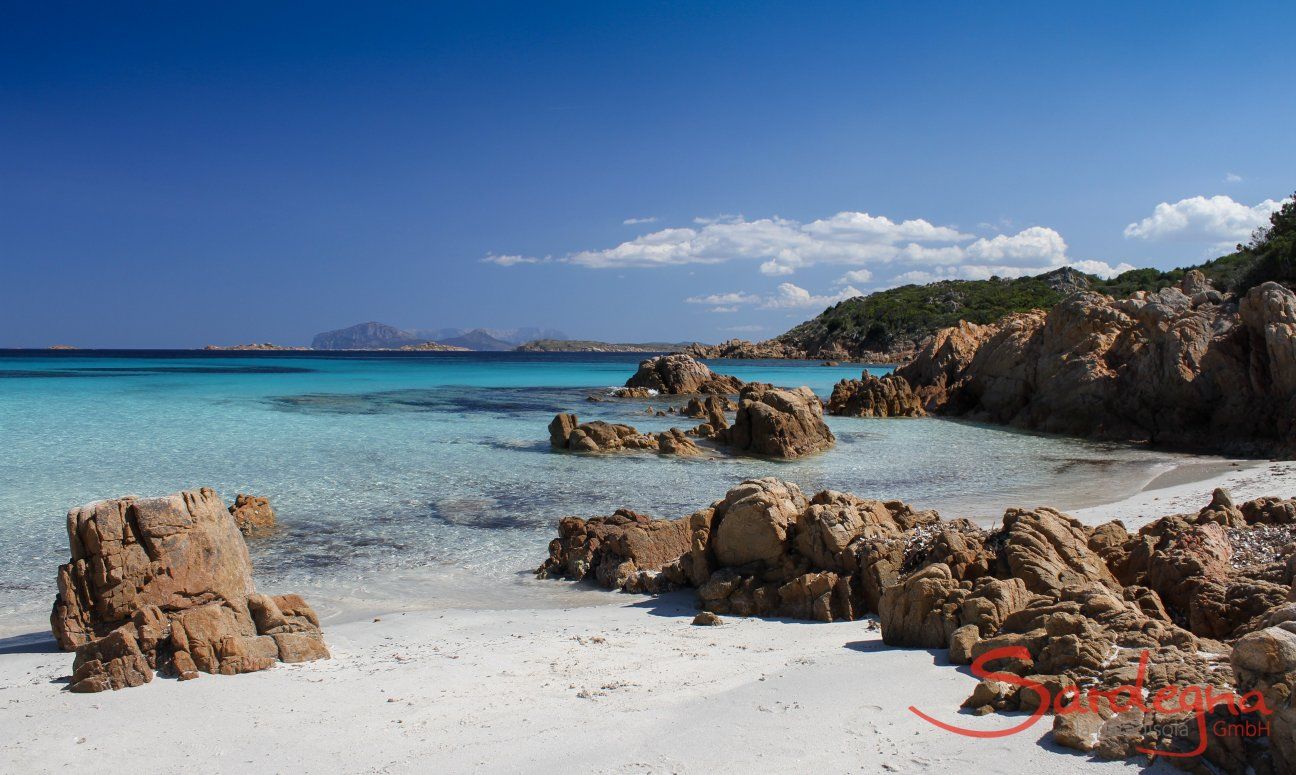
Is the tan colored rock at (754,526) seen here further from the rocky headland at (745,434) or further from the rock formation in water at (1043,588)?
the rocky headland at (745,434)

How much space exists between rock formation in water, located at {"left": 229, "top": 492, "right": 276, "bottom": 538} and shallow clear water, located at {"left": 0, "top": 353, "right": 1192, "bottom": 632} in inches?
16.7

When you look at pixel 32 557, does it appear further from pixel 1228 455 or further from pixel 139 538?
pixel 1228 455

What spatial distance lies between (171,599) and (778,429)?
53.4 feet

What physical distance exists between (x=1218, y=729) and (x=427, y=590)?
301 inches

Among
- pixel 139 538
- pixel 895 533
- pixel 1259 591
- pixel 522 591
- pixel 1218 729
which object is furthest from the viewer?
pixel 522 591

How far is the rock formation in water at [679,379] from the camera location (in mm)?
45656

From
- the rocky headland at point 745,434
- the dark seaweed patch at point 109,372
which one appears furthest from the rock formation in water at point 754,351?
the rocky headland at point 745,434

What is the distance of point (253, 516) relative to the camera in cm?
1209

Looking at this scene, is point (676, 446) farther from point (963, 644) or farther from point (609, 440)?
point (963, 644)

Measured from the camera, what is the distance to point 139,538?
275 inches

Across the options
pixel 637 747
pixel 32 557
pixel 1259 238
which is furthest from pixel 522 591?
pixel 1259 238

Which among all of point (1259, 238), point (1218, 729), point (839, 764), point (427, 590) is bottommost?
point (427, 590)

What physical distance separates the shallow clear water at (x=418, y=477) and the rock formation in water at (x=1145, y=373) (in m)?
2.08

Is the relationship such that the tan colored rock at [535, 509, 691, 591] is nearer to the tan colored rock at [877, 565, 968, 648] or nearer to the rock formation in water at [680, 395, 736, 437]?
→ the tan colored rock at [877, 565, 968, 648]
